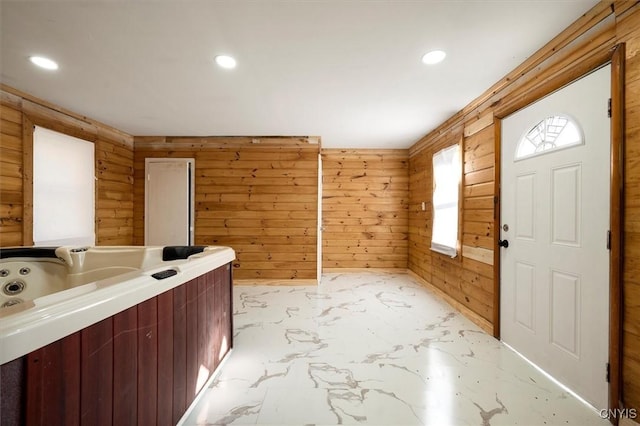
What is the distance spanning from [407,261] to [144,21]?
15.3ft

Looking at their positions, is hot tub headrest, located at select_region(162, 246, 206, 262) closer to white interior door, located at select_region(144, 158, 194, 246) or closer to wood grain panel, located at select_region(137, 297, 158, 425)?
wood grain panel, located at select_region(137, 297, 158, 425)

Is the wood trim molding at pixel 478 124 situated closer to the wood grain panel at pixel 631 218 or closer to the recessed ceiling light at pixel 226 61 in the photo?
the wood grain panel at pixel 631 218

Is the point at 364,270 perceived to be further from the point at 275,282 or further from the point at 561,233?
the point at 561,233

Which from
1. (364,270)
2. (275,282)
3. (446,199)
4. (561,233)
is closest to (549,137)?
(561,233)

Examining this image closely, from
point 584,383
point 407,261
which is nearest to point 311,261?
point 407,261

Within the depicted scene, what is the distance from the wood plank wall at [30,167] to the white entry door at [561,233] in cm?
453

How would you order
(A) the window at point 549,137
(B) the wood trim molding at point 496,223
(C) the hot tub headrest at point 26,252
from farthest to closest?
(B) the wood trim molding at point 496,223, (C) the hot tub headrest at point 26,252, (A) the window at point 549,137

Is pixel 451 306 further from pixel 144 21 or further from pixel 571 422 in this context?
pixel 144 21

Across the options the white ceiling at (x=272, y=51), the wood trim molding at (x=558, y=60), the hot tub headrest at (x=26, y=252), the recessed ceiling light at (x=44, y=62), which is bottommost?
the hot tub headrest at (x=26, y=252)

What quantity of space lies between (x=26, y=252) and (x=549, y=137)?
401 cm

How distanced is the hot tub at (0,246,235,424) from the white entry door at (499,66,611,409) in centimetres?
231

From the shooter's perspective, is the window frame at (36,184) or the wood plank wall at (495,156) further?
the window frame at (36,184)

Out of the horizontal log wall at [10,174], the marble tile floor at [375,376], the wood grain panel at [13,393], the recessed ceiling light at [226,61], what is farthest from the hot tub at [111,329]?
the recessed ceiling light at [226,61]

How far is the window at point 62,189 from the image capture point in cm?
264
